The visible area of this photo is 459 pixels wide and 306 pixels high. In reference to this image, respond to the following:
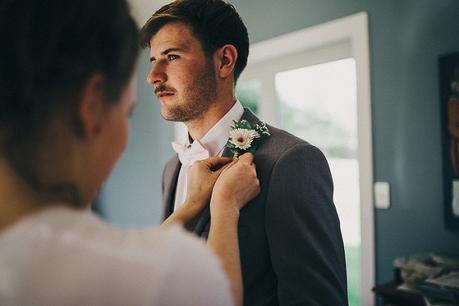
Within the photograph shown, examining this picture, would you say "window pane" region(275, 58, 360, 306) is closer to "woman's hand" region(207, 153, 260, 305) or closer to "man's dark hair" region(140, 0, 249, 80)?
"man's dark hair" region(140, 0, 249, 80)

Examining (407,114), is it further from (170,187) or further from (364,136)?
(170,187)

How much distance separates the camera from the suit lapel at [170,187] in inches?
51.2

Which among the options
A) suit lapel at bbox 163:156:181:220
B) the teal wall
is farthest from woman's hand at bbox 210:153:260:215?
the teal wall

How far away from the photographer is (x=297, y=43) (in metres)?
2.64

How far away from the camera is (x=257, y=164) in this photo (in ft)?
3.46

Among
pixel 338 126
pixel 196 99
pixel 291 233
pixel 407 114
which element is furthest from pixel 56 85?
pixel 338 126

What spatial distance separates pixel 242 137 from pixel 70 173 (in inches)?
25.1

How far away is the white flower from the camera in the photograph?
1071mm

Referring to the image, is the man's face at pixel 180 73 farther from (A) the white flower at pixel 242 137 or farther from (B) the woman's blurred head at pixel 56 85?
(B) the woman's blurred head at pixel 56 85

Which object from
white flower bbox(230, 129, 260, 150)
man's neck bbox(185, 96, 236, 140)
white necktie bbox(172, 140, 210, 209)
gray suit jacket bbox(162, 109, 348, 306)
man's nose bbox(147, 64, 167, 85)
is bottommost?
gray suit jacket bbox(162, 109, 348, 306)

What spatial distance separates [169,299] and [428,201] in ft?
6.22

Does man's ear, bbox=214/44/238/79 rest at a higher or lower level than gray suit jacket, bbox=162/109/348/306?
higher

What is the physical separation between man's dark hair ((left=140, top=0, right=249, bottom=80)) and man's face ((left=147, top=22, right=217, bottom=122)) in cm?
2

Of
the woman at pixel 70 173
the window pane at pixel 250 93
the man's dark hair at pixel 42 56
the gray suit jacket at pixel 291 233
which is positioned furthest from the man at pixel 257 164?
the window pane at pixel 250 93
